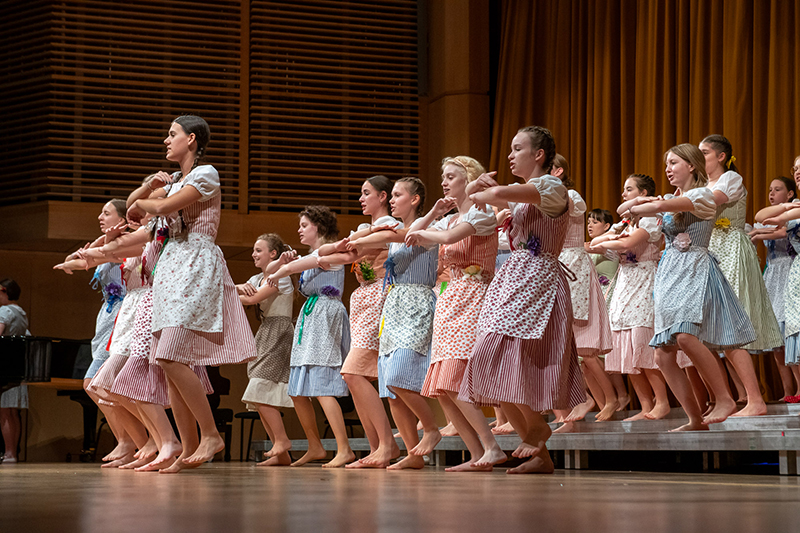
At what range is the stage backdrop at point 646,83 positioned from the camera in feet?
21.8

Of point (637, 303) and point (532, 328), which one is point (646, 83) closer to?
point (637, 303)

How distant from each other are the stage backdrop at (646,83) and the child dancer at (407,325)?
9.70ft

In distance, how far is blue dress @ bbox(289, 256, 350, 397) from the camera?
224 inches

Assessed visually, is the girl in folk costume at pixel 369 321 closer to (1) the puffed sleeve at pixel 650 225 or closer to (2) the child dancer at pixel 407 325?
(2) the child dancer at pixel 407 325

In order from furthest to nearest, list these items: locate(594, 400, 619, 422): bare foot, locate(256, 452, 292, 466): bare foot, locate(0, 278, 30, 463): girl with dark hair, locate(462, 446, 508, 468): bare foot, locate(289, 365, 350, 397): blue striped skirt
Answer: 1. locate(0, 278, 30, 463): girl with dark hair
2. locate(256, 452, 292, 466): bare foot
3. locate(594, 400, 619, 422): bare foot
4. locate(289, 365, 350, 397): blue striped skirt
5. locate(462, 446, 508, 468): bare foot

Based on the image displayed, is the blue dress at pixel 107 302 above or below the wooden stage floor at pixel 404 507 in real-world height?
above

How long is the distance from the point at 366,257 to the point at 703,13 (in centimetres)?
373

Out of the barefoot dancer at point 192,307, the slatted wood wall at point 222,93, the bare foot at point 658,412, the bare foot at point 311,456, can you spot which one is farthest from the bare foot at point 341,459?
the slatted wood wall at point 222,93

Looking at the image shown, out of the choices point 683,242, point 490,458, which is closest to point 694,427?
point 683,242

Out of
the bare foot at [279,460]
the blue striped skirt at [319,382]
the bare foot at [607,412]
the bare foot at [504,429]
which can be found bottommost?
the bare foot at [279,460]

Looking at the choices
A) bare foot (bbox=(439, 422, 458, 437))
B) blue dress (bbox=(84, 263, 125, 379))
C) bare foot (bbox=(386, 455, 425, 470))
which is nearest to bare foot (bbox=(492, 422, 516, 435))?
bare foot (bbox=(439, 422, 458, 437))

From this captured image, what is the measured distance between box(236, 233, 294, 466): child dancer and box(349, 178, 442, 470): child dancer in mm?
1431

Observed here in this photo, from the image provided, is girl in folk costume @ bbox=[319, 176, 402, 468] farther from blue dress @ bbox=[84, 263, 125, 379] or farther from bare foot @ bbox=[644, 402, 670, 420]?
blue dress @ bbox=[84, 263, 125, 379]

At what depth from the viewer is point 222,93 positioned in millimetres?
9727
